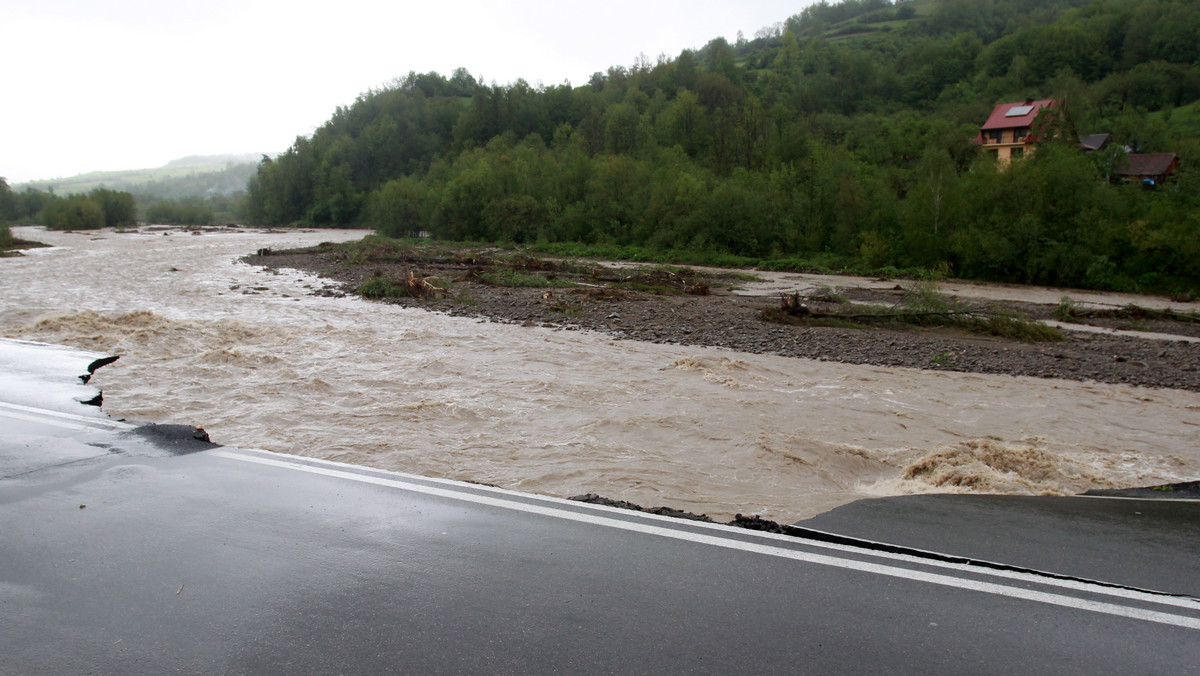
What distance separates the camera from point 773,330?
17031 mm

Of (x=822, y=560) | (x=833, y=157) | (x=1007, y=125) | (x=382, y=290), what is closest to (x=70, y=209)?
(x=382, y=290)

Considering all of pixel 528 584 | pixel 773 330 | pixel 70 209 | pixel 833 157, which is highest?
Answer: pixel 70 209

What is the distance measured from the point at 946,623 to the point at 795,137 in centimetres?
5664

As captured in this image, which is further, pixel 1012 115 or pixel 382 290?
pixel 1012 115

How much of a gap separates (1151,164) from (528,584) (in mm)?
46294

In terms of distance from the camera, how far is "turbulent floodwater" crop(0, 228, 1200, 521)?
23.5 ft

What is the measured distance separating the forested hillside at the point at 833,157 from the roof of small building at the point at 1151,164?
1.20 m

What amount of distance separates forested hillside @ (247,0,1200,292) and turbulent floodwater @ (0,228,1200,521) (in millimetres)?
18978

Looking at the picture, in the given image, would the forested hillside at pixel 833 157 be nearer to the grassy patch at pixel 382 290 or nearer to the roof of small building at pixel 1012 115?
the roof of small building at pixel 1012 115

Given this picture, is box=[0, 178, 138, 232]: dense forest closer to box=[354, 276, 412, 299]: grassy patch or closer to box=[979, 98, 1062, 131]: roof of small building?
box=[354, 276, 412, 299]: grassy patch

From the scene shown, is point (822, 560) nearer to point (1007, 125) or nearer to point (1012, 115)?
point (1007, 125)

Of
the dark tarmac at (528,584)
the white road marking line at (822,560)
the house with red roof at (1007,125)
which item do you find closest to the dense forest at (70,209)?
the dark tarmac at (528,584)

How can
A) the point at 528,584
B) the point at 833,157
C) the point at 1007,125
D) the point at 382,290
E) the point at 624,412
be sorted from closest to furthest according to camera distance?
the point at 528,584 → the point at 624,412 → the point at 382,290 → the point at 833,157 → the point at 1007,125

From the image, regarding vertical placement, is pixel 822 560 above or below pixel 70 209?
below
